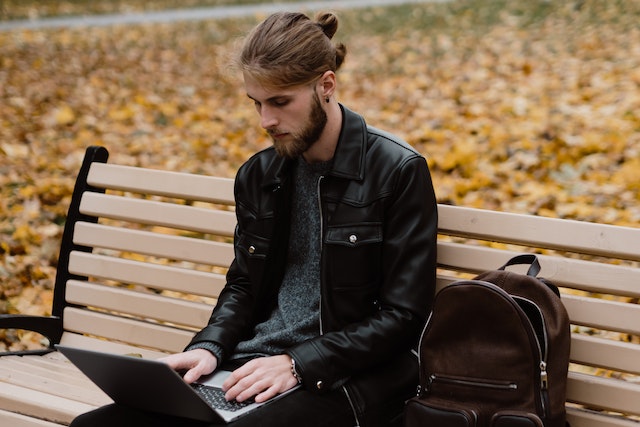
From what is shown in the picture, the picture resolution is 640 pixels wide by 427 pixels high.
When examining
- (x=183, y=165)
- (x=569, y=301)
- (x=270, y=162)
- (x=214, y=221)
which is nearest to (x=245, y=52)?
(x=270, y=162)

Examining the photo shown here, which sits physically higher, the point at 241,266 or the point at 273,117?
the point at 273,117

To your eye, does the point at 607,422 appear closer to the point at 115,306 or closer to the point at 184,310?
the point at 184,310

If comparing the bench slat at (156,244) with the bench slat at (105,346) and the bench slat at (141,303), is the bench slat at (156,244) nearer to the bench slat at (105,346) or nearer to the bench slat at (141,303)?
the bench slat at (141,303)

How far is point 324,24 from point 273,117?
1.03 feet

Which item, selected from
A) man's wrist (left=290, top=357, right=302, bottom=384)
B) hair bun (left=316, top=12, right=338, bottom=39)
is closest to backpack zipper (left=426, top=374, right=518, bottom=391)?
man's wrist (left=290, top=357, right=302, bottom=384)

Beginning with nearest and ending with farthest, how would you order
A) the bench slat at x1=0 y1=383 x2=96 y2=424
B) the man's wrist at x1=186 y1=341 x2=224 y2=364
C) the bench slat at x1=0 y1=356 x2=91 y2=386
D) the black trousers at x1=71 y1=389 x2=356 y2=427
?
the black trousers at x1=71 y1=389 x2=356 y2=427, the man's wrist at x1=186 y1=341 x2=224 y2=364, the bench slat at x1=0 y1=383 x2=96 y2=424, the bench slat at x1=0 y1=356 x2=91 y2=386

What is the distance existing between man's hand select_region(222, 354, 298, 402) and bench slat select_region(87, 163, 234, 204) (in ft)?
2.95

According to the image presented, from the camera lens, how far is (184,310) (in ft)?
10.9

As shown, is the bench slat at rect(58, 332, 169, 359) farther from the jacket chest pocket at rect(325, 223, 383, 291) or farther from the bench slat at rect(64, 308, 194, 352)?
the jacket chest pocket at rect(325, 223, 383, 291)

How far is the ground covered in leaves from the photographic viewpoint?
5.07 meters

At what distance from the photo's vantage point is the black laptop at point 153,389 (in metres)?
2.17

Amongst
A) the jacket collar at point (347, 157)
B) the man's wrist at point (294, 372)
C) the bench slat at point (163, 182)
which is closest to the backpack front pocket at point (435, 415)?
the man's wrist at point (294, 372)

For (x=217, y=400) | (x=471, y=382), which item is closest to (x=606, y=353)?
(x=471, y=382)

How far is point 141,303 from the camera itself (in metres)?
3.42
